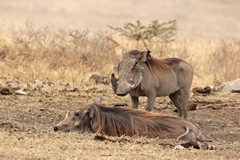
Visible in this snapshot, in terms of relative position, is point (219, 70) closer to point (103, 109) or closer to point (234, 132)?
point (234, 132)

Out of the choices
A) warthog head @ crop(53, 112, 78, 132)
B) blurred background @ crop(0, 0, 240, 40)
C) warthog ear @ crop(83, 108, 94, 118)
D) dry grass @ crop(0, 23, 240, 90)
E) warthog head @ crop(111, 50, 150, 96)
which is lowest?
blurred background @ crop(0, 0, 240, 40)

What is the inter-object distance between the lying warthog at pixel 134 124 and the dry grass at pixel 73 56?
7912 mm

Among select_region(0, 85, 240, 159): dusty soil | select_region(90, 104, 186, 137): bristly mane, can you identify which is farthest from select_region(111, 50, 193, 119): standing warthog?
select_region(90, 104, 186, 137): bristly mane

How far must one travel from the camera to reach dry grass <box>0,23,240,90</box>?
19.9 meters

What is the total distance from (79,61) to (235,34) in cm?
2472

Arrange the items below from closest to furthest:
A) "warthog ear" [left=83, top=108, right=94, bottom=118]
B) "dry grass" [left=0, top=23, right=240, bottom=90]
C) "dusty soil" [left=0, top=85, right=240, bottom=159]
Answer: "dusty soil" [left=0, top=85, right=240, bottom=159]
"warthog ear" [left=83, top=108, right=94, bottom=118]
"dry grass" [left=0, top=23, right=240, bottom=90]

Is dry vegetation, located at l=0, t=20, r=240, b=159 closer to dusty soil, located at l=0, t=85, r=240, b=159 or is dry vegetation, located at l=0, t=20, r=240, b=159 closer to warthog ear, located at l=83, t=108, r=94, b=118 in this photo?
dusty soil, located at l=0, t=85, r=240, b=159

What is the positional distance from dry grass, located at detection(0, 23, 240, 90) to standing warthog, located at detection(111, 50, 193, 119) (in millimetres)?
5346

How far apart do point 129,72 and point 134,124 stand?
76.2 inches

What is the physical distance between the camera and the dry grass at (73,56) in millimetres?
19859

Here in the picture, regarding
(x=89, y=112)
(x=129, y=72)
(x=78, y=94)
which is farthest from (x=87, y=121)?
(x=78, y=94)

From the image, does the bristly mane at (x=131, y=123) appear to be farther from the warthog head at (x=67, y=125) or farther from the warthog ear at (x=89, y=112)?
the warthog head at (x=67, y=125)

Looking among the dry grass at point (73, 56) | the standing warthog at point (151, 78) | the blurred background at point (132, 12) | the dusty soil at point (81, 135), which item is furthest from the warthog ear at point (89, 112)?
the blurred background at point (132, 12)

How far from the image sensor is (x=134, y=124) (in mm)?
10984
